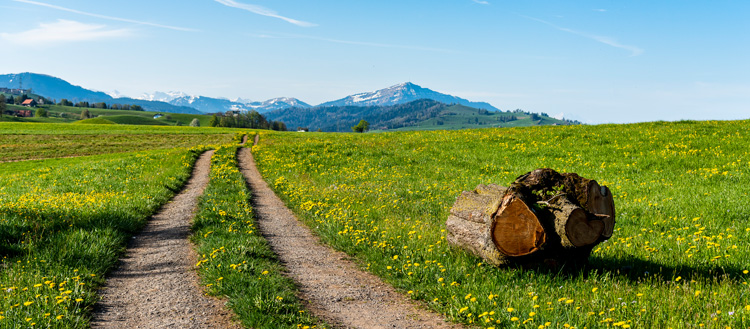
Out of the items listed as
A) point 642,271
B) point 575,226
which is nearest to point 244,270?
point 575,226

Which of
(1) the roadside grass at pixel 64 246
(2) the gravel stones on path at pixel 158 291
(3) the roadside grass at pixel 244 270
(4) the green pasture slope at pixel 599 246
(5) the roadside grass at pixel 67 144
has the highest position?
(4) the green pasture slope at pixel 599 246

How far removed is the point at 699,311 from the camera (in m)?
5.45

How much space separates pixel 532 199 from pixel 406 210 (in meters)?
6.14

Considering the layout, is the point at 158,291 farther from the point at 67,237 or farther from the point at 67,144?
the point at 67,144

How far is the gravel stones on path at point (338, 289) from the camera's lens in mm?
6293

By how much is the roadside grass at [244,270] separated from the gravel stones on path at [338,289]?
31 cm

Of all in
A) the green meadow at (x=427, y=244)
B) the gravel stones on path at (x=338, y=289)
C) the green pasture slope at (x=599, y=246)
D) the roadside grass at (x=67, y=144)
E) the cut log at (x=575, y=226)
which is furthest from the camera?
the roadside grass at (x=67, y=144)

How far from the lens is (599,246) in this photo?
9008mm

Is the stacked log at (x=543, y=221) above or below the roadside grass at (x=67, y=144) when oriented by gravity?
above

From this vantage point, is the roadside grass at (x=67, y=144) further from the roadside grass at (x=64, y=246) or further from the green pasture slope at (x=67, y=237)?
the roadside grass at (x=64, y=246)

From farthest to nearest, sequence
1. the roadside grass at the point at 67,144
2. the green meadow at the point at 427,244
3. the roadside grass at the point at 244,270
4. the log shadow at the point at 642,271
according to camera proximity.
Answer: the roadside grass at the point at 67,144 → the log shadow at the point at 642,271 → the roadside grass at the point at 244,270 → the green meadow at the point at 427,244

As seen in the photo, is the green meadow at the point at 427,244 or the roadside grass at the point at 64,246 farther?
the roadside grass at the point at 64,246

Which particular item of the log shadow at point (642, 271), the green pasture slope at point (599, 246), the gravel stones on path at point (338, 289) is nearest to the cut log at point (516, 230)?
the green pasture slope at point (599, 246)

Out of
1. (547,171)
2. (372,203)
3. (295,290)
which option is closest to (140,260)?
(295,290)
